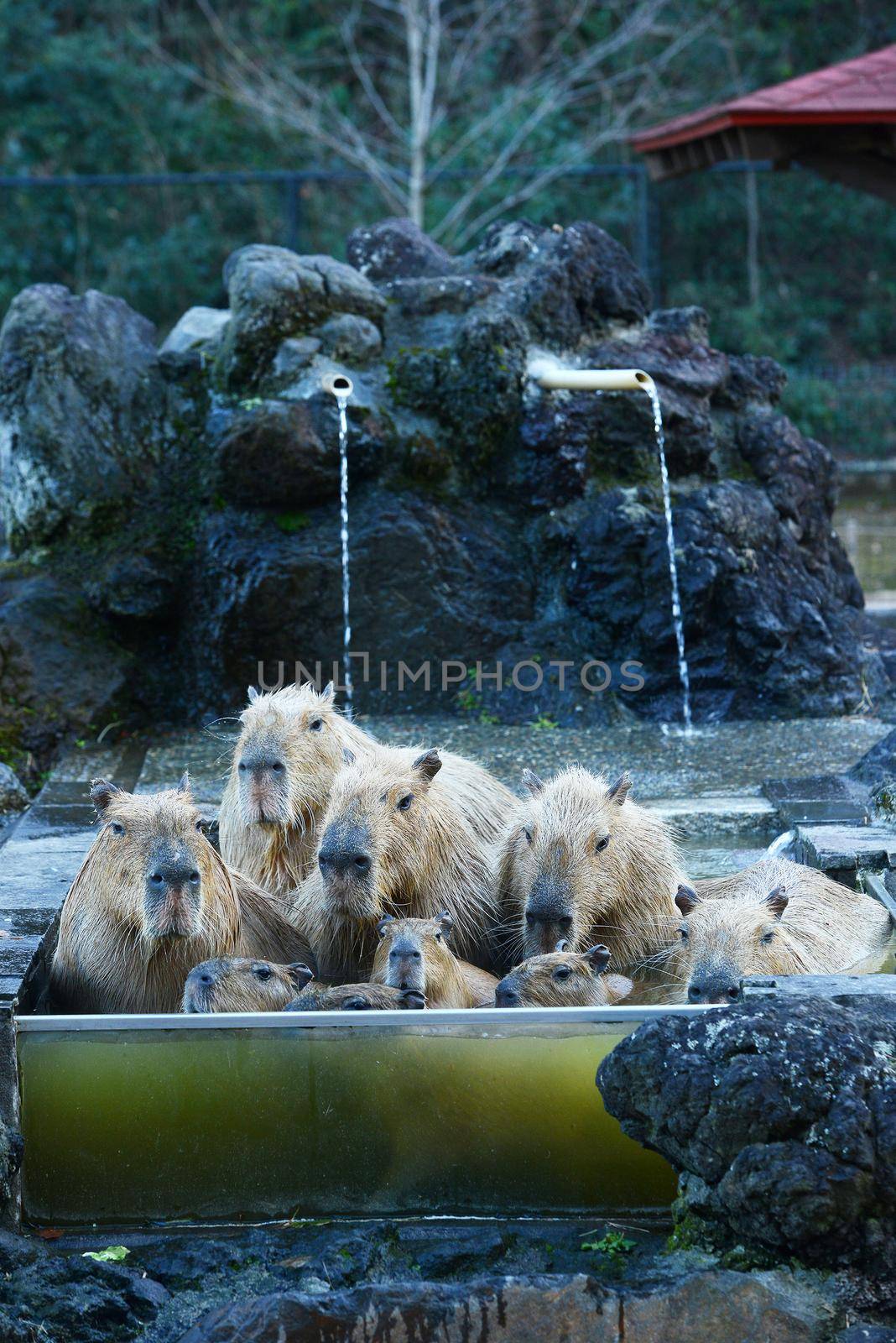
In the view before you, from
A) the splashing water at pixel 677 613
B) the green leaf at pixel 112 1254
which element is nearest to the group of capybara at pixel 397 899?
the green leaf at pixel 112 1254

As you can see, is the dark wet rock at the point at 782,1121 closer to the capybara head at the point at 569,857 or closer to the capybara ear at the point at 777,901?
the capybara ear at the point at 777,901

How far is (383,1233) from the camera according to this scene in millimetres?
3475

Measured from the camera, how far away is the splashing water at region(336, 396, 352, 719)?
7465 millimetres

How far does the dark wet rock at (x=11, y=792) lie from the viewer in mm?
6145

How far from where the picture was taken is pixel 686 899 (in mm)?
4176

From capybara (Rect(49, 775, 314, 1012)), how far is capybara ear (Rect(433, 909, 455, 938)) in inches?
20.8

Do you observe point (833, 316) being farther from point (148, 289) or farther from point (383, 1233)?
point (383, 1233)

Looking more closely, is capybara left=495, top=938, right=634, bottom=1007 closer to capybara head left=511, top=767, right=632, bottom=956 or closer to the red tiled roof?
capybara head left=511, top=767, right=632, bottom=956

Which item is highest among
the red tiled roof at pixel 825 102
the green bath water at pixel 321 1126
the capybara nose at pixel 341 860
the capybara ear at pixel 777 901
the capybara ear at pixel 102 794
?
the red tiled roof at pixel 825 102

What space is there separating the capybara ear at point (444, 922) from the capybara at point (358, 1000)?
0.23m

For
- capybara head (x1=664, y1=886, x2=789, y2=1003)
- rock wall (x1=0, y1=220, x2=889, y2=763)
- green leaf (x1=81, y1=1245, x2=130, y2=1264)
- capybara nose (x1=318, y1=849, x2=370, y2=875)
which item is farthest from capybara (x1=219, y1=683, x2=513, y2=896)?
rock wall (x1=0, y1=220, x2=889, y2=763)

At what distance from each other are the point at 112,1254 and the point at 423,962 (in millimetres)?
969

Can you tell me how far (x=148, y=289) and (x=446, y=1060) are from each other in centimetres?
1579

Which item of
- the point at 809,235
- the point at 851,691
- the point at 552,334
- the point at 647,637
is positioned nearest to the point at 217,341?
the point at 552,334
